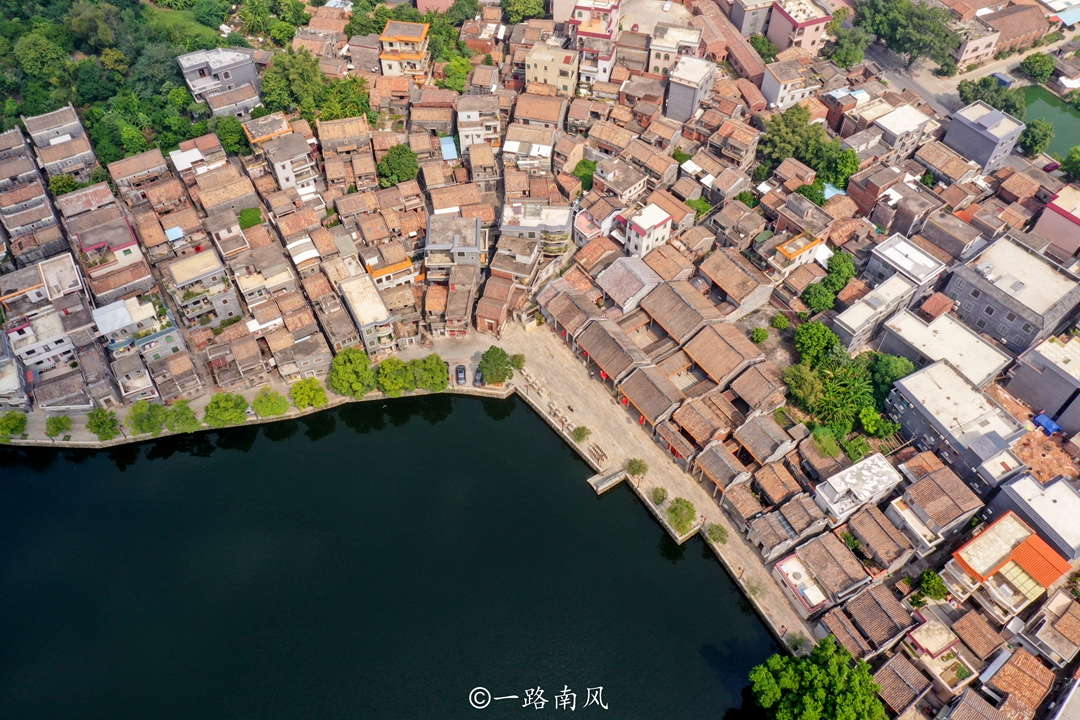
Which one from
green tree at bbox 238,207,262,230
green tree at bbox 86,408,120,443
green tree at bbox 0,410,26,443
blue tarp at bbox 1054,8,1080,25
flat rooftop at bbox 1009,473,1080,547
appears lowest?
green tree at bbox 0,410,26,443

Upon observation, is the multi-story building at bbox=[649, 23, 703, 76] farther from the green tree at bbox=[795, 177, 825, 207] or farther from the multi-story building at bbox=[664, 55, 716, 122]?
the green tree at bbox=[795, 177, 825, 207]

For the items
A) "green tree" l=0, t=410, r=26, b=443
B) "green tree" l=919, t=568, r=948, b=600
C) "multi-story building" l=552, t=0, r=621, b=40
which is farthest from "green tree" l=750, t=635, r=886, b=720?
"multi-story building" l=552, t=0, r=621, b=40

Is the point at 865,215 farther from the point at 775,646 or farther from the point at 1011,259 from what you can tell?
the point at 775,646

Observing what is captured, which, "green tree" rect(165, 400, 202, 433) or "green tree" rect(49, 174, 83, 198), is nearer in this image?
"green tree" rect(165, 400, 202, 433)

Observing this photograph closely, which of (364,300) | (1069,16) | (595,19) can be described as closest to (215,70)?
(364,300)

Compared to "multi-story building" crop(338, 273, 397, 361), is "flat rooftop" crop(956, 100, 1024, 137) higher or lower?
higher

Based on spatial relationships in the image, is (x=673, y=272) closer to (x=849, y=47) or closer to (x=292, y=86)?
(x=849, y=47)

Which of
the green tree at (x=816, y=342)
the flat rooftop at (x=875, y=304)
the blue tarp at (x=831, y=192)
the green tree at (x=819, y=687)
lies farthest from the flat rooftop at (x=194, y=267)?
the blue tarp at (x=831, y=192)
